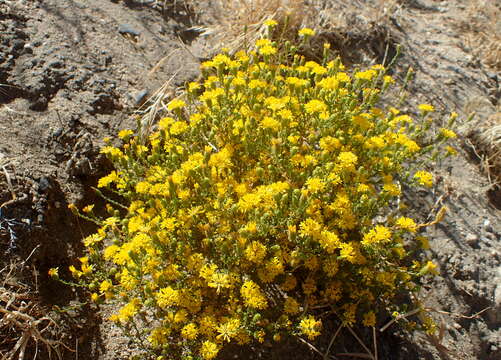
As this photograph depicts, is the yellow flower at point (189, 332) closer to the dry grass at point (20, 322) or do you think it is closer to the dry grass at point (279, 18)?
the dry grass at point (20, 322)

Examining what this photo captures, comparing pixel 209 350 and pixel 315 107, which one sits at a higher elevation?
pixel 315 107

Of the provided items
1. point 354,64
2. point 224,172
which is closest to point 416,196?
point 354,64

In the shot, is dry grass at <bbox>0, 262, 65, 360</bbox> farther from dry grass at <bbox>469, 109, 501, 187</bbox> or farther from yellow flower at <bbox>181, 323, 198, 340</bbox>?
dry grass at <bbox>469, 109, 501, 187</bbox>

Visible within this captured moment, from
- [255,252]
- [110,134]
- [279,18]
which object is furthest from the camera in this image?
[279,18]

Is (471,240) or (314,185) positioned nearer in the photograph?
(314,185)

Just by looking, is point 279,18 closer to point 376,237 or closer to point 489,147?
point 489,147

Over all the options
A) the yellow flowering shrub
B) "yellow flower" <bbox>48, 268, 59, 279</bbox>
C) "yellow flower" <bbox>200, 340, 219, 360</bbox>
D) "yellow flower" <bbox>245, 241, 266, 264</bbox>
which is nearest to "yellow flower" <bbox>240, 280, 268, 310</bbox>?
the yellow flowering shrub

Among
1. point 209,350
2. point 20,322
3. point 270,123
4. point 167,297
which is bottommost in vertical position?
point 20,322

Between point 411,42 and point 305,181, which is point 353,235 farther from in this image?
point 411,42

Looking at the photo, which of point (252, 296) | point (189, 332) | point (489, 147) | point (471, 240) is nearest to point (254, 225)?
point (252, 296)
